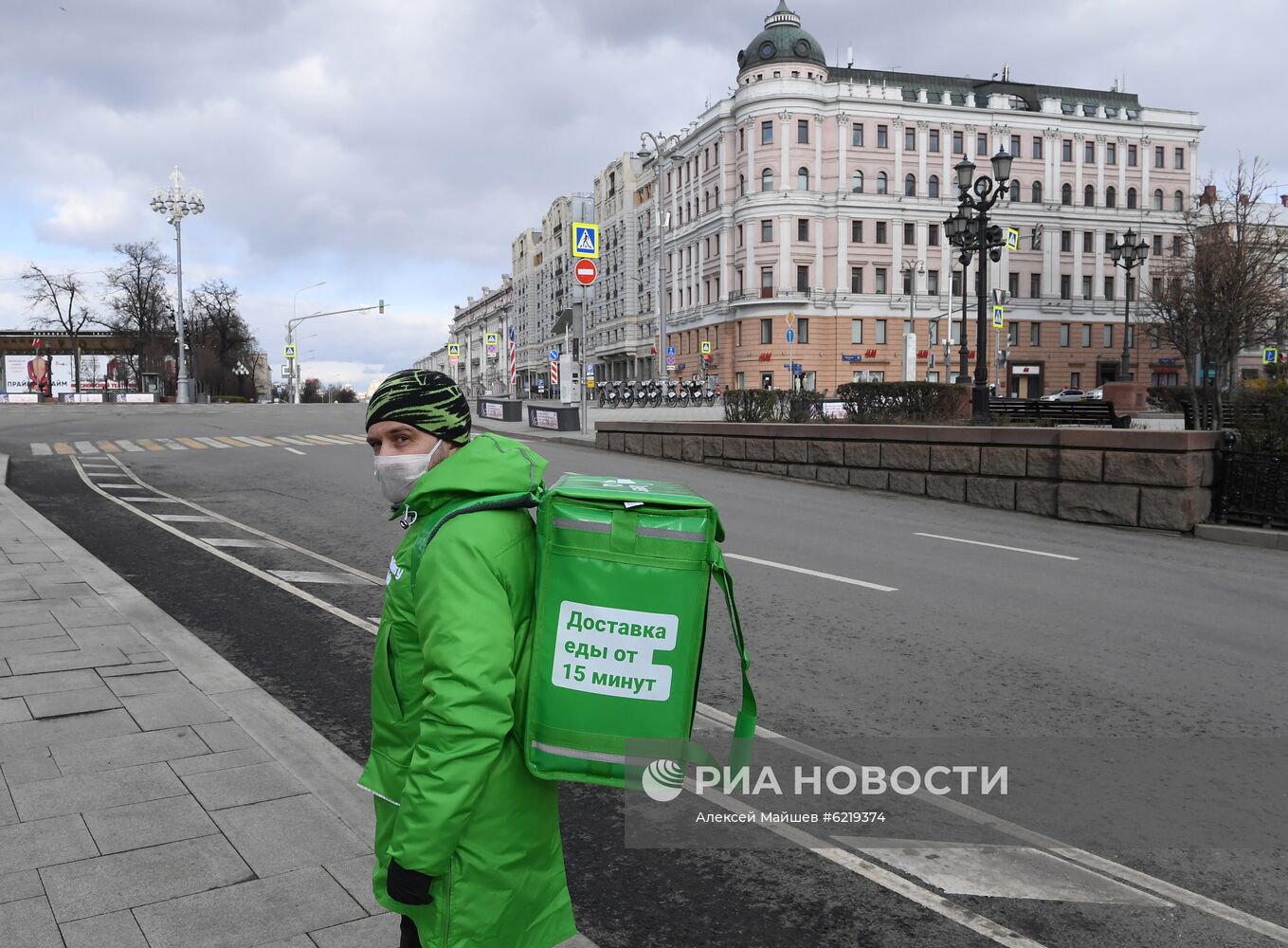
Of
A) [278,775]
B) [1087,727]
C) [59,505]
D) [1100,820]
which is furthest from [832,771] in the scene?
[59,505]

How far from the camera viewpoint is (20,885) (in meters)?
3.15

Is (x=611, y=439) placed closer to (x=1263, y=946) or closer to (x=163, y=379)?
(x=1263, y=946)

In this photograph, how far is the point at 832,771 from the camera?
4.46 metres

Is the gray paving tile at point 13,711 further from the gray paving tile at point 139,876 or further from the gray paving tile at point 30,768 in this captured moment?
the gray paving tile at point 139,876

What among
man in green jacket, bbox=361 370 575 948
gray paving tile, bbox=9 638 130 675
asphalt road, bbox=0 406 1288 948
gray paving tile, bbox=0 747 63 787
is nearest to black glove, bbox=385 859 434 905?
man in green jacket, bbox=361 370 575 948

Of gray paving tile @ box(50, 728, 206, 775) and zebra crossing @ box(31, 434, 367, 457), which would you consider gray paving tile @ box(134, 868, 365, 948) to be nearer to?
gray paving tile @ box(50, 728, 206, 775)

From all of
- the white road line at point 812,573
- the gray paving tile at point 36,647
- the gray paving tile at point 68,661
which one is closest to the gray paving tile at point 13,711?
the gray paving tile at point 68,661

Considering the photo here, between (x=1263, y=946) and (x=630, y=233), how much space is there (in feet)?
303

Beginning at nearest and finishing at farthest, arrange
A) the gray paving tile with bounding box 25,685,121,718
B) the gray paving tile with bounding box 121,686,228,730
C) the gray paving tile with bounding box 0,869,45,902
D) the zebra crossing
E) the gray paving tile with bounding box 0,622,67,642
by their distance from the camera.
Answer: the gray paving tile with bounding box 0,869,45,902
the gray paving tile with bounding box 121,686,228,730
the gray paving tile with bounding box 25,685,121,718
the gray paving tile with bounding box 0,622,67,642
the zebra crossing

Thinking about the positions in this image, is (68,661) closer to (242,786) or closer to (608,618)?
(242,786)

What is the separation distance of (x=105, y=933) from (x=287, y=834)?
686 mm

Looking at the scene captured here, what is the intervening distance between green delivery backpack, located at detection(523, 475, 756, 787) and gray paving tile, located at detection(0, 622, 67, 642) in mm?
5578

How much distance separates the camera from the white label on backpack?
2.06 meters

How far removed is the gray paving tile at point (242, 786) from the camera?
3781 mm
